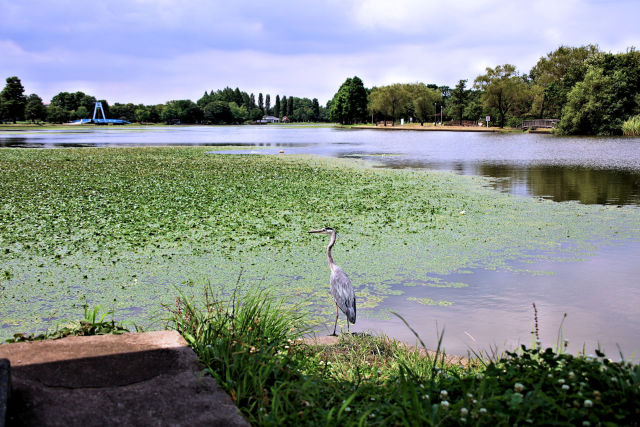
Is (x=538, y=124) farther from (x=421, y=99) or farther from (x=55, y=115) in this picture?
(x=55, y=115)

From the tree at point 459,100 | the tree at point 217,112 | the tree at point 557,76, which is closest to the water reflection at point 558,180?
the tree at point 557,76

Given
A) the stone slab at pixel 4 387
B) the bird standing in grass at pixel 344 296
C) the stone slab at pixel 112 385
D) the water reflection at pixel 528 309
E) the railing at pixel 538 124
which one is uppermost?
the railing at pixel 538 124

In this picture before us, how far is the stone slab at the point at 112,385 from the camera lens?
3.00 m

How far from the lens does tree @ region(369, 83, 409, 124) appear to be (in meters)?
108

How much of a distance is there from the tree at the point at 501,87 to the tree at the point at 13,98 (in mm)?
99248

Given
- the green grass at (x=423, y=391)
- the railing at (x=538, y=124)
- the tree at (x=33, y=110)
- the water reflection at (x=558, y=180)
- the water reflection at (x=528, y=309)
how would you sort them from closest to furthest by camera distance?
the green grass at (x=423, y=391), the water reflection at (x=528, y=309), the water reflection at (x=558, y=180), the railing at (x=538, y=124), the tree at (x=33, y=110)

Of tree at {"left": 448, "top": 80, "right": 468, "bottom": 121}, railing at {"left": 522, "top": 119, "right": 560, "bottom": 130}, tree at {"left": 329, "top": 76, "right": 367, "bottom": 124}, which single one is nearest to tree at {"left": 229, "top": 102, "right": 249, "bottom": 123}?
tree at {"left": 329, "top": 76, "right": 367, "bottom": 124}

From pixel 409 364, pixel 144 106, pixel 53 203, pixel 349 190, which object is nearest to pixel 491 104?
pixel 349 190

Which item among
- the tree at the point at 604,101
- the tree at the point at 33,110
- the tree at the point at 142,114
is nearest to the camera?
the tree at the point at 604,101

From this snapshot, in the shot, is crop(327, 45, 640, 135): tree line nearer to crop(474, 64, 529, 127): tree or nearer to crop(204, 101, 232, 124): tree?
crop(474, 64, 529, 127): tree

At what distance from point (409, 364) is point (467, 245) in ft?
16.7

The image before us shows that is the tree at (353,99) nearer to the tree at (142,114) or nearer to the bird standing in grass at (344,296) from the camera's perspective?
the tree at (142,114)

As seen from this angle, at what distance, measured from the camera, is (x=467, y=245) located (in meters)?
9.55

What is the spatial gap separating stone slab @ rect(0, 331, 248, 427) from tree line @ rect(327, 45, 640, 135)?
2393 inches
